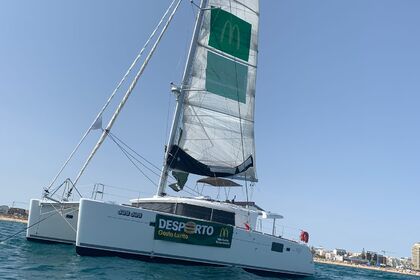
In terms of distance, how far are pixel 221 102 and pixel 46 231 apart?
9.57m

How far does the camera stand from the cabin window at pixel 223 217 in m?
15.4

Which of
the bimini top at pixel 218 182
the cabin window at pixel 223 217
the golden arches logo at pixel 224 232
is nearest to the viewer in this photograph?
the golden arches logo at pixel 224 232

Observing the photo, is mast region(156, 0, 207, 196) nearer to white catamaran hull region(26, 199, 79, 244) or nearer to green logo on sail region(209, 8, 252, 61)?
green logo on sail region(209, 8, 252, 61)

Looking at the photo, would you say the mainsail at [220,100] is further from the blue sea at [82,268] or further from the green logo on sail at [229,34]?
the blue sea at [82,268]

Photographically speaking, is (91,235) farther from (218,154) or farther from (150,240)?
(218,154)

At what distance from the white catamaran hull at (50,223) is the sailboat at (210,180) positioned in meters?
2.62

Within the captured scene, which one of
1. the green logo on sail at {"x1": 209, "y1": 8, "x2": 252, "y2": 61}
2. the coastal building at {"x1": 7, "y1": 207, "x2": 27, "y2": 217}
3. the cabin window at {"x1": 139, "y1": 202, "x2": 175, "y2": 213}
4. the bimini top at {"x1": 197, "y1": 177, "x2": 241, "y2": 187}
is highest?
the green logo on sail at {"x1": 209, "y1": 8, "x2": 252, "y2": 61}

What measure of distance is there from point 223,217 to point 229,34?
943 centimetres

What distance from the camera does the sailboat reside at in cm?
1326

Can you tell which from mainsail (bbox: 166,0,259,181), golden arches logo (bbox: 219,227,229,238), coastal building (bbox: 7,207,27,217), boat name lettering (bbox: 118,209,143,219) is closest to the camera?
boat name lettering (bbox: 118,209,143,219)

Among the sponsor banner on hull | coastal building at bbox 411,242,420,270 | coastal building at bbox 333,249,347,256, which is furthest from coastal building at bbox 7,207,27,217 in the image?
coastal building at bbox 411,242,420,270

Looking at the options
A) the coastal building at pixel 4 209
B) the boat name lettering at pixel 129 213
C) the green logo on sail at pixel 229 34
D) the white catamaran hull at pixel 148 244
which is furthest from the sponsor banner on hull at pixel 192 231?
the coastal building at pixel 4 209

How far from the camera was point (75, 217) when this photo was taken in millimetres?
16344

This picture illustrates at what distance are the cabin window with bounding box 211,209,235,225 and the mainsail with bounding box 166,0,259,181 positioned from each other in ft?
8.80
